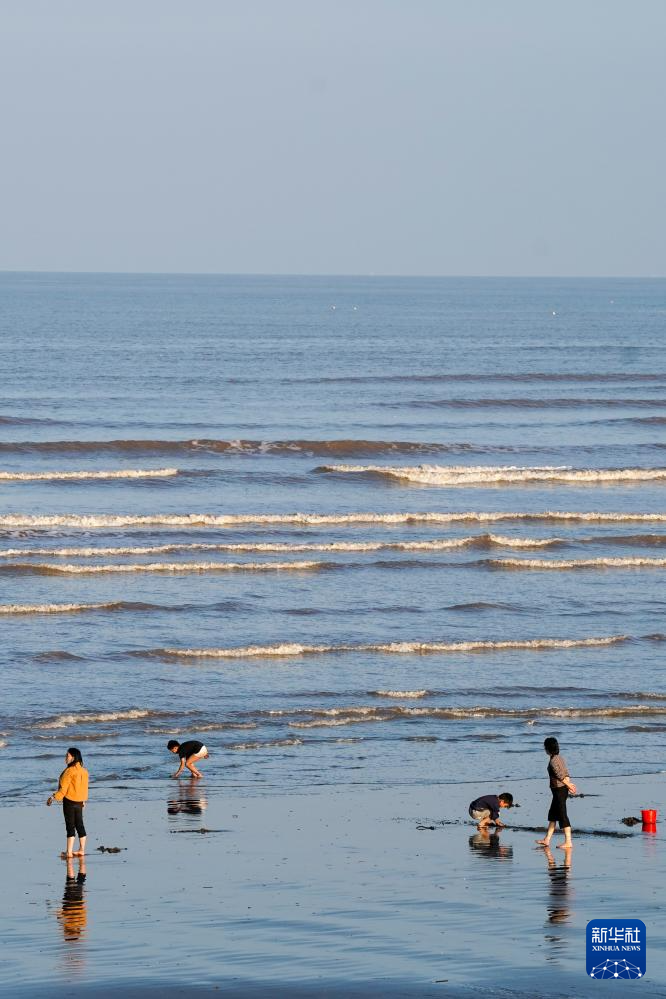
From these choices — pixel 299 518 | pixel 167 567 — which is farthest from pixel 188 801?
pixel 299 518

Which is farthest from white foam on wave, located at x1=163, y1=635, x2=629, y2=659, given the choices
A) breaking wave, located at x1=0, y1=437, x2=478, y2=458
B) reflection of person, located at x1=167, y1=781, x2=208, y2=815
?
breaking wave, located at x1=0, y1=437, x2=478, y2=458

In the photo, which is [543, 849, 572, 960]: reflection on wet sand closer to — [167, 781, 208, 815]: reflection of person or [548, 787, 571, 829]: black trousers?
[548, 787, 571, 829]: black trousers

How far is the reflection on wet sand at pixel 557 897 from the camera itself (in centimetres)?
1109

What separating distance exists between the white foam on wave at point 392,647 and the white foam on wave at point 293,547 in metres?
7.49

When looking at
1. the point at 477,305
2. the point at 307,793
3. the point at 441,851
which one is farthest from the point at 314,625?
the point at 477,305

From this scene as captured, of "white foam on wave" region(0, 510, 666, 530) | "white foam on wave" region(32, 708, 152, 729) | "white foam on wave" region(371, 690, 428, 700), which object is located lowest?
"white foam on wave" region(32, 708, 152, 729)

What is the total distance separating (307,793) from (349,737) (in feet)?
8.88

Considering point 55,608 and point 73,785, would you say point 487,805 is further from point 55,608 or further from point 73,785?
point 55,608

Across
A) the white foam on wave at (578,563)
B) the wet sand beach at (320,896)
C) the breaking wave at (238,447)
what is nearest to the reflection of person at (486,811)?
the wet sand beach at (320,896)

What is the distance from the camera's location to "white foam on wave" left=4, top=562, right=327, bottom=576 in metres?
28.1

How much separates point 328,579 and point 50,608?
5.58m

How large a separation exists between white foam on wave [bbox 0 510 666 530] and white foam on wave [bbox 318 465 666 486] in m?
4.17

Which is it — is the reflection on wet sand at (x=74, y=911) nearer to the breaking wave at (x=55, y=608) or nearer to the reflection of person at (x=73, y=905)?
the reflection of person at (x=73, y=905)

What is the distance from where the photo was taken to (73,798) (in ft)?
44.6
